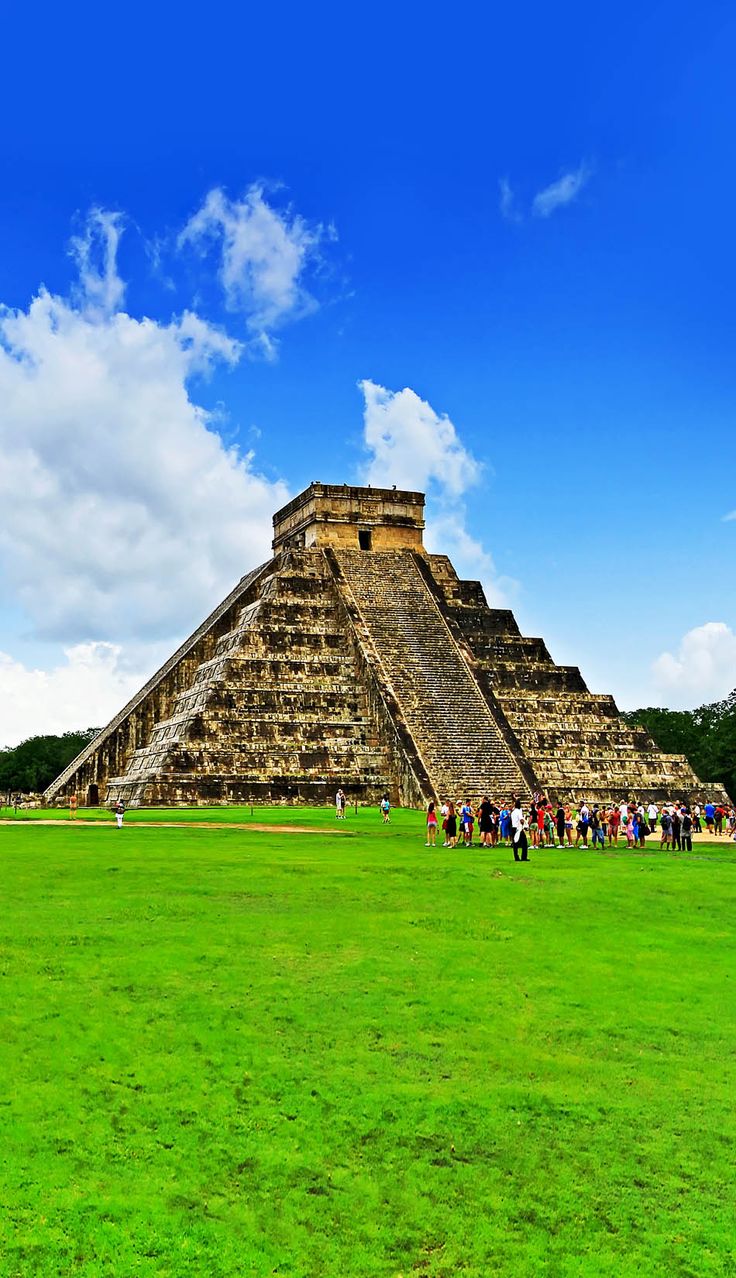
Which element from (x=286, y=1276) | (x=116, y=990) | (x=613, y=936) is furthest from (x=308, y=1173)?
(x=613, y=936)

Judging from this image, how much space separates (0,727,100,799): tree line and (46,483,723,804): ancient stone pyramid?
3201cm

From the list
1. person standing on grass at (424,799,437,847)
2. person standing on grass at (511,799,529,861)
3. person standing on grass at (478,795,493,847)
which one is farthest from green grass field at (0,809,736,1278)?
person standing on grass at (478,795,493,847)

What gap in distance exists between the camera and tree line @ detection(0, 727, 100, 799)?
75562 millimetres

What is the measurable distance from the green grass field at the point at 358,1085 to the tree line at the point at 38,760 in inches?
2415

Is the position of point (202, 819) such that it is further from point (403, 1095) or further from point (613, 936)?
point (403, 1095)

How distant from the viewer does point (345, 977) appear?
12383 millimetres

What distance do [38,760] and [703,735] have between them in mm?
40142

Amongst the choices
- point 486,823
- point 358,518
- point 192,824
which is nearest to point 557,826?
point 486,823

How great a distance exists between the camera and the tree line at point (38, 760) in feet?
248

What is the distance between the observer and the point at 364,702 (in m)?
37.7

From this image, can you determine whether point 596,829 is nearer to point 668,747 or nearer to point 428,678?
point 428,678

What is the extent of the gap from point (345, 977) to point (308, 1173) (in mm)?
3829

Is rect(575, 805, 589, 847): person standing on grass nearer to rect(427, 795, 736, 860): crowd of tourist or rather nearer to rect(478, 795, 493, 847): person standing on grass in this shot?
rect(427, 795, 736, 860): crowd of tourist

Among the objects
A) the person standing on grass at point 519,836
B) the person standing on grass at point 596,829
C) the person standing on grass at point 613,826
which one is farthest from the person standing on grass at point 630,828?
the person standing on grass at point 519,836
